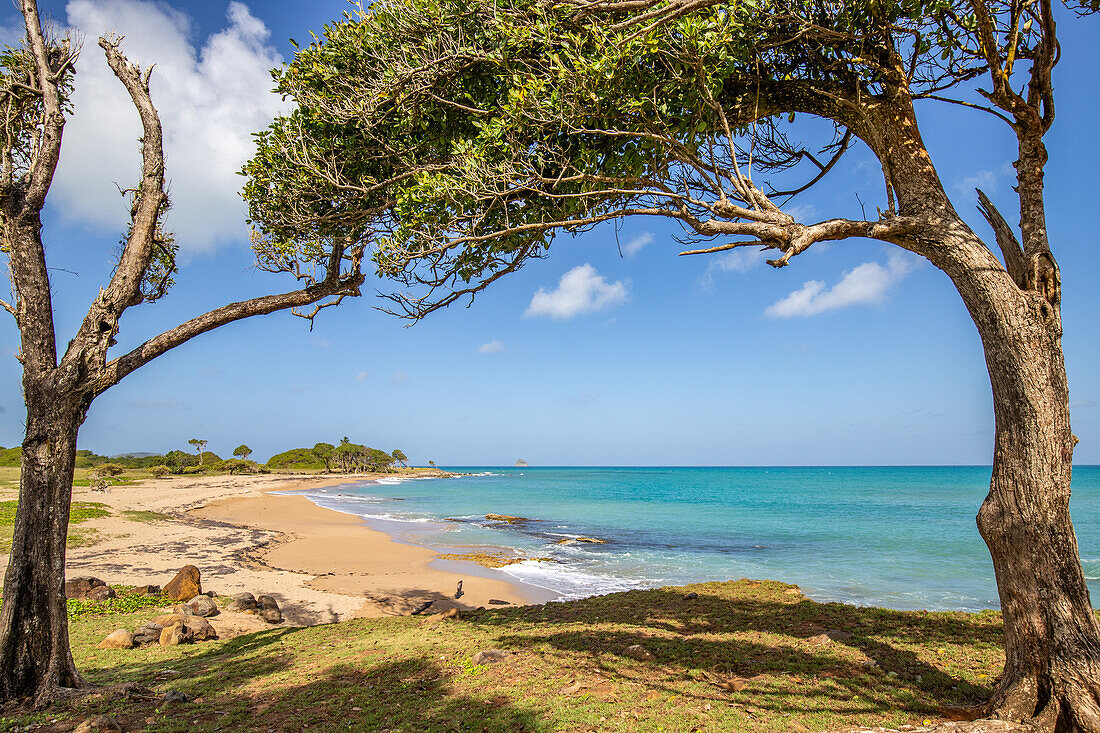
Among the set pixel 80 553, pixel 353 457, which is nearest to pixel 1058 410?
pixel 80 553

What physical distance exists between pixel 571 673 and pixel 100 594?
29.6 feet

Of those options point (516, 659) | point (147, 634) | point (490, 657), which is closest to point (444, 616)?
point (490, 657)

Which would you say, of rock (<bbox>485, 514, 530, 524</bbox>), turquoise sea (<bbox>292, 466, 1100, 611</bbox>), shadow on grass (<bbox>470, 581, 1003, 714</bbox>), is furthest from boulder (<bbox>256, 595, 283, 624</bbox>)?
rock (<bbox>485, 514, 530, 524</bbox>)

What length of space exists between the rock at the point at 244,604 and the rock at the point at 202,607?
36 cm

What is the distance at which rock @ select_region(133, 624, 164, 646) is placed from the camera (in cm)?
739

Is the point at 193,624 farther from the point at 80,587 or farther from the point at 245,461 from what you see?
the point at 245,461

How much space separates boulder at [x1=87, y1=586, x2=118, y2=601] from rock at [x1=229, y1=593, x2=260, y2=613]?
2.09m

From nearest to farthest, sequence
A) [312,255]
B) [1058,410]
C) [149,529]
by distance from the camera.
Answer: [1058,410] < [312,255] < [149,529]

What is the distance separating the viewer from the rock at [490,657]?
6.04 m

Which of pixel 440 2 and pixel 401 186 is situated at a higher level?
pixel 440 2

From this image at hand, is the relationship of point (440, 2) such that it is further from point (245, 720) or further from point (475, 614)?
point (475, 614)

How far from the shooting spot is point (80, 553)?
1467 centimetres

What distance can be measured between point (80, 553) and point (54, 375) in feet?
43.8

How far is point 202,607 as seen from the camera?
9.09m
